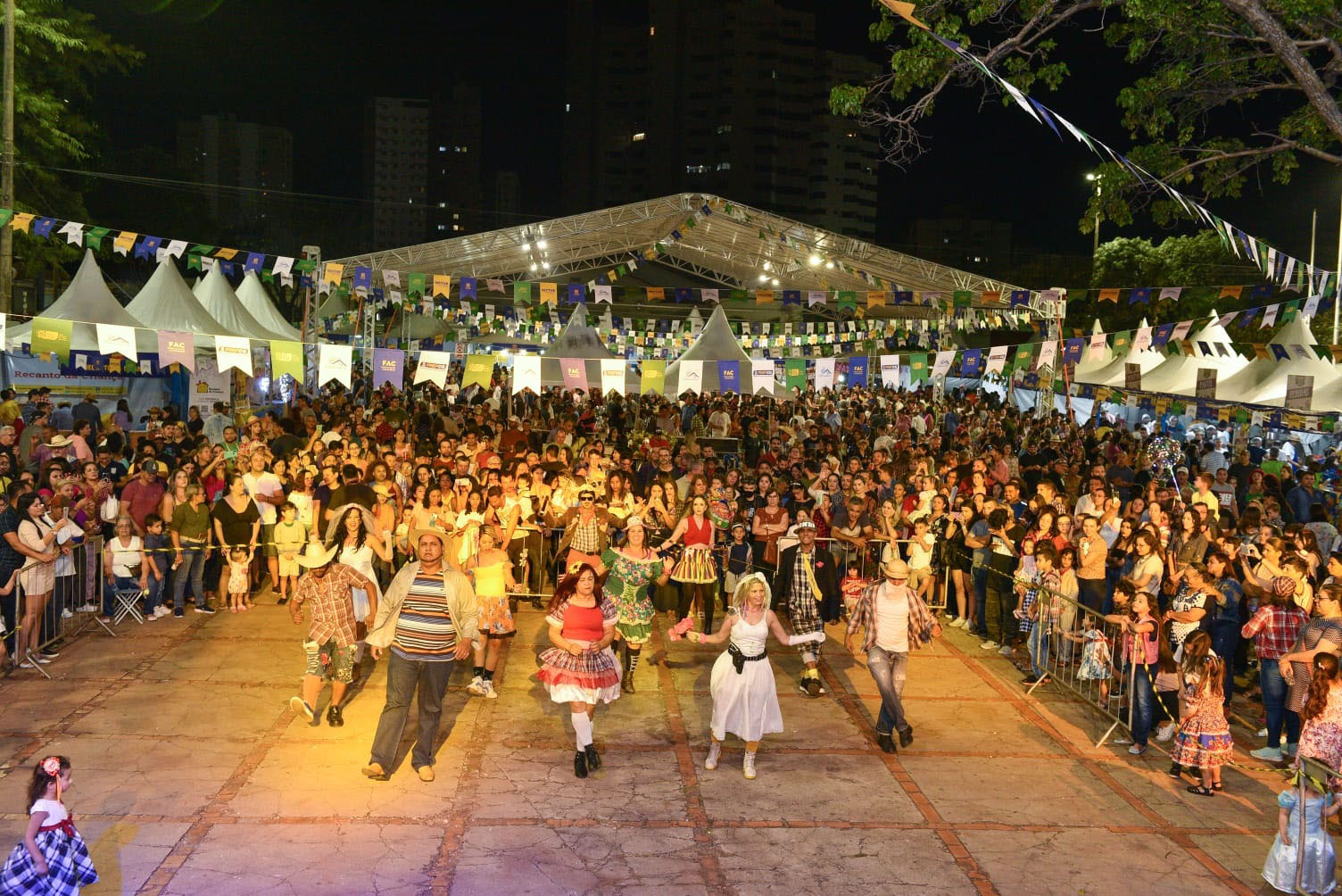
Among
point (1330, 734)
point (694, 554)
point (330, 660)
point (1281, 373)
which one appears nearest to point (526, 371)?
point (694, 554)

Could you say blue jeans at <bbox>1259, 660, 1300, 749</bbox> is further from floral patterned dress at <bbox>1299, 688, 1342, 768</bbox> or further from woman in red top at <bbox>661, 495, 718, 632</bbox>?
woman in red top at <bbox>661, 495, 718, 632</bbox>

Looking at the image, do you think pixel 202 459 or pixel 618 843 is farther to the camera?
pixel 202 459

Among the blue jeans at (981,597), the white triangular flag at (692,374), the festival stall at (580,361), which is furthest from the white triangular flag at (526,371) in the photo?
the blue jeans at (981,597)

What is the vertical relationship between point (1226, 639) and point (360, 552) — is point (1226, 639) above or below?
below

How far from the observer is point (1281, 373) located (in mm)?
18578

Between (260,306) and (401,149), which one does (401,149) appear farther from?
(260,306)

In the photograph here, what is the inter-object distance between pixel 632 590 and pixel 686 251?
1837 centimetres

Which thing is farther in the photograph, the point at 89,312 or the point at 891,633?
the point at 89,312

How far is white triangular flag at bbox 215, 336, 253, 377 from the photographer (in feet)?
53.9

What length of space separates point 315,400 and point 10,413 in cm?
813

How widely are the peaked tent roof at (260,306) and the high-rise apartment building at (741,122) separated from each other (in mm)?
100504

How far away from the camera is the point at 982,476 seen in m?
13.7

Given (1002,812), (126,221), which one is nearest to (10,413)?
(1002,812)

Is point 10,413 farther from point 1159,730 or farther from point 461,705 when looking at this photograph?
point 1159,730
